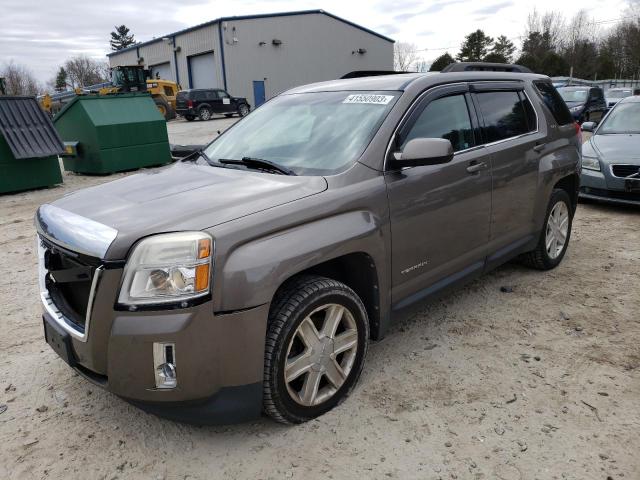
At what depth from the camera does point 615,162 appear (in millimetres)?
6836

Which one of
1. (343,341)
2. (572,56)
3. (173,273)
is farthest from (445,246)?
(572,56)

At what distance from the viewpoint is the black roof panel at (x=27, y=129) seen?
30.3ft

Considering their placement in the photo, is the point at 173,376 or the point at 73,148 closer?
the point at 173,376

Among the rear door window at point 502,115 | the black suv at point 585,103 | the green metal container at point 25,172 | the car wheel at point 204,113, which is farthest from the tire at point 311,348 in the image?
the car wheel at point 204,113

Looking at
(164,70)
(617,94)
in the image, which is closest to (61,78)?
(164,70)

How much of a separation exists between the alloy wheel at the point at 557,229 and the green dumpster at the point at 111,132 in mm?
9217

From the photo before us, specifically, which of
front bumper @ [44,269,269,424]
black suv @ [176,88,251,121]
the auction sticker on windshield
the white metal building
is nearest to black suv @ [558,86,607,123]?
the auction sticker on windshield

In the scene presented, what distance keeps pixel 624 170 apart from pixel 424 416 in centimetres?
564

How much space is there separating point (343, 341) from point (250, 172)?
1.13 meters

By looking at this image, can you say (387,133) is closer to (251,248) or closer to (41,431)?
(251,248)

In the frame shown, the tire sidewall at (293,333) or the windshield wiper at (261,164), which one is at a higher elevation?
the windshield wiper at (261,164)

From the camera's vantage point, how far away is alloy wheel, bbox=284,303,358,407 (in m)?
2.59

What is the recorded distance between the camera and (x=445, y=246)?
3.35m

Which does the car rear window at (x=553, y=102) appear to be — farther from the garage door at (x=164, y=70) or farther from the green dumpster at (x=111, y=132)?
the garage door at (x=164, y=70)
